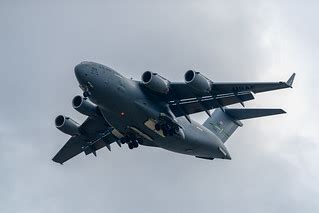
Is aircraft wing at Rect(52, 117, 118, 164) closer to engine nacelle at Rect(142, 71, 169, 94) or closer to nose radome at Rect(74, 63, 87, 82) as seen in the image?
engine nacelle at Rect(142, 71, 169, 94)

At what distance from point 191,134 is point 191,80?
4025 mm

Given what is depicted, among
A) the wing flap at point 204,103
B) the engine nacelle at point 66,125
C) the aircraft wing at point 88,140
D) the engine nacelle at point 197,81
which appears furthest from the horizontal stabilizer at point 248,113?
the engine nacelle at point 66,125

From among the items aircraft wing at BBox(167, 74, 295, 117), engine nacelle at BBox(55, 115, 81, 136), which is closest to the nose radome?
aircraft wing at BBox(167, 74, 295, 117)

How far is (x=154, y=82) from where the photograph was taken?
29.6 m

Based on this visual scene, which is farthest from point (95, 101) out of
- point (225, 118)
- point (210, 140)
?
point (225, 118)

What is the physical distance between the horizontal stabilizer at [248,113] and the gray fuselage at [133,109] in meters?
2.48

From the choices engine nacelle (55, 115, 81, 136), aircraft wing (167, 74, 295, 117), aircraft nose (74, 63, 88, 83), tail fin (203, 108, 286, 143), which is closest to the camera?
aircraft nose (74, 63, 88, 83)

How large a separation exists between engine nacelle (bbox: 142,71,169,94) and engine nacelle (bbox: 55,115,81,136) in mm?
5587

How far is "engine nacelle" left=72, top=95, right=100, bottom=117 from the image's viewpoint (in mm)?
→ 31719

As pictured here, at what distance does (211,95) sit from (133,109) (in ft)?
11.7

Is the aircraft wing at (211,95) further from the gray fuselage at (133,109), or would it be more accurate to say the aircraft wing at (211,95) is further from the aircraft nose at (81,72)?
the aircraft nose at (81,72)

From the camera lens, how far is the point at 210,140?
109 ft

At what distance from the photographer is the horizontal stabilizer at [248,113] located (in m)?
32.3

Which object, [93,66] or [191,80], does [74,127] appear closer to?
[93,66]
